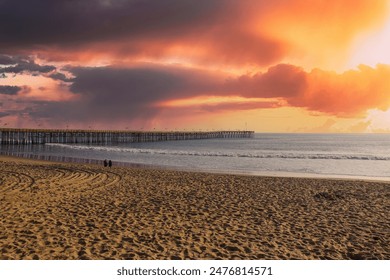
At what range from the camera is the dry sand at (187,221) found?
237 inches

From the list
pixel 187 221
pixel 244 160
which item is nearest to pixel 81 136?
pixel 244 160

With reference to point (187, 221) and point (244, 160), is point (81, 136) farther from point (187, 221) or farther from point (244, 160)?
point (187, 221)

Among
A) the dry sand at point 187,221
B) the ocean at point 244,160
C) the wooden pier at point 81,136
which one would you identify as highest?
the wooden pier at point 81,136

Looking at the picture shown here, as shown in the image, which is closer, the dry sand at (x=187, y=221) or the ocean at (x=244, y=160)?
the dry sand at (x=187, y=221)

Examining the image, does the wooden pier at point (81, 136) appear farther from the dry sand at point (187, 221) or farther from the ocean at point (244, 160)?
the dry sand at point (187, 221)

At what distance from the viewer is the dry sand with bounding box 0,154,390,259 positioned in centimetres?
601

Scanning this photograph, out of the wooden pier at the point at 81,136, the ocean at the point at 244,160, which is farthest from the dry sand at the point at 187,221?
the wooden pier at the point at 81,136

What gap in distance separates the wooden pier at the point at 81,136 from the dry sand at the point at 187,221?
179ft

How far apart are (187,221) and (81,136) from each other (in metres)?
70.6

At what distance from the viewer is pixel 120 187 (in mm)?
13273

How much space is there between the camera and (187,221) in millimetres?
8078

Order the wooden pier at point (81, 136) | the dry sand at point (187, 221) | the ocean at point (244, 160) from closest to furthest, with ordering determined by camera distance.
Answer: the dry sand at point (187, 221) → the ocean at point (244, 160) → the wooden pier at point (81, 136)

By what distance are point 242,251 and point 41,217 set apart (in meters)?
5.31
